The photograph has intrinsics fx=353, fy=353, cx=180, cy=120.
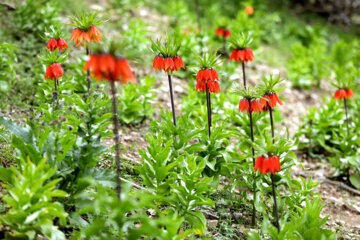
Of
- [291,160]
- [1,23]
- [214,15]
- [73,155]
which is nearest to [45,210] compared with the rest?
[73,155]

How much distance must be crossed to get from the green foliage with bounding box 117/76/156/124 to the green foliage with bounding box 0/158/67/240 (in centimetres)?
207

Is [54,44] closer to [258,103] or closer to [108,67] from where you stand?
[108,67]

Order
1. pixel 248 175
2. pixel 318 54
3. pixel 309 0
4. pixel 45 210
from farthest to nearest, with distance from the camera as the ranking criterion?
pixel 309 0 → pixel 318 54 → pixel 248 175 → pixel 45 210

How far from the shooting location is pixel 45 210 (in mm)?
2207

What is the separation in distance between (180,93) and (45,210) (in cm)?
344

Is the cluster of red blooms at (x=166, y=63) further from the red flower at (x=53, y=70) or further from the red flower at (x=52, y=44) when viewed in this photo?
the red flower at (x=52, y=44)

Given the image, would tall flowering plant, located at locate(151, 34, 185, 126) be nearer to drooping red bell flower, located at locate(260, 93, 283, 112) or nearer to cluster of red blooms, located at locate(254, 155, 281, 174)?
drooping red bell flower, located at locate(260, 93, 283, 112)

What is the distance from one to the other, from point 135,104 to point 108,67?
228 centimetres

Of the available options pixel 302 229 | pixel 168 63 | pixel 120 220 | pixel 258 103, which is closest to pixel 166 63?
pixel 168 63

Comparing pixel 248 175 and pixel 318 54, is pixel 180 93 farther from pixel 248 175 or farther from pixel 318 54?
pixel 318 54

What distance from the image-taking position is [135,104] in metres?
4.27

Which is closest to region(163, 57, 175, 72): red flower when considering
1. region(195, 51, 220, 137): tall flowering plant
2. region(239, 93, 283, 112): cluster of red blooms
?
region(195, 51, 220, 137): tall flowering plant

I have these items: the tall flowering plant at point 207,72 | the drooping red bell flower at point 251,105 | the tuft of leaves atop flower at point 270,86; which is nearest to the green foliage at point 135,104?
the tall flowering plant at point 207,72

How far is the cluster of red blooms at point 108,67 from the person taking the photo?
1.99 m
